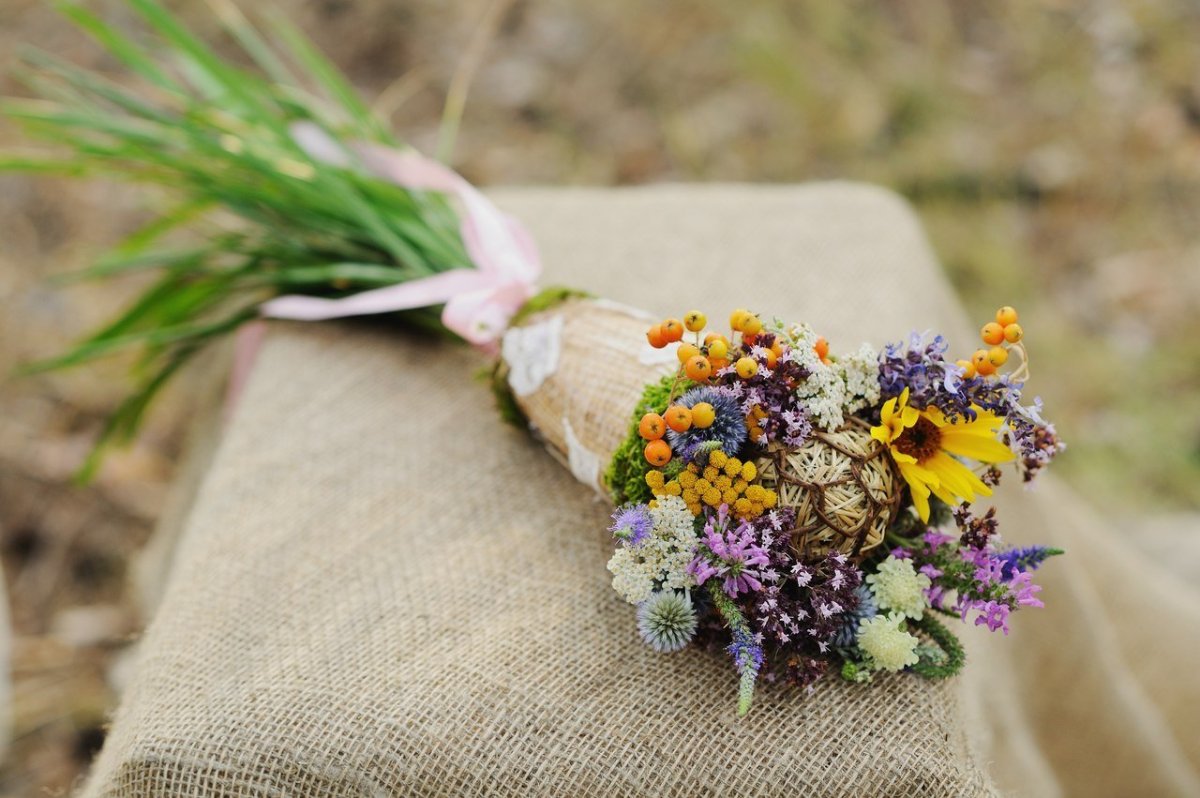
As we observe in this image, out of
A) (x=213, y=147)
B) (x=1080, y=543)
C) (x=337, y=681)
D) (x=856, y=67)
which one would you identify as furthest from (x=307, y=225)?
(x=856, y=67)

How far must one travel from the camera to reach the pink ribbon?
1111 mm

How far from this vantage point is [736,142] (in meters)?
2.86

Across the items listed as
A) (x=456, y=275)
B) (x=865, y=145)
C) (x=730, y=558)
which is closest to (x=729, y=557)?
(x=730, y=558)

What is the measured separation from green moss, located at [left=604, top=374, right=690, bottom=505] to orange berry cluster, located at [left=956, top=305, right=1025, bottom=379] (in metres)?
0.23

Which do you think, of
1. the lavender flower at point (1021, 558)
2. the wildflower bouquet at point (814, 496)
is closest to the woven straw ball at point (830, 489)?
the wildflower bouquet at point (814, 496)

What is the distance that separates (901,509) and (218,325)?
3.23ft

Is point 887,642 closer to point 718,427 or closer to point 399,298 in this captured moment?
point 718,427

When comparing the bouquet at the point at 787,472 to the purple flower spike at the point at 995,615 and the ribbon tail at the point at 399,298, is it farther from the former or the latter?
the ribbon tail at the point at 399,298

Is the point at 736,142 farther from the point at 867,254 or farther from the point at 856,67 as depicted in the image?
the point at 867,254

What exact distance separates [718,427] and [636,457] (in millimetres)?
89

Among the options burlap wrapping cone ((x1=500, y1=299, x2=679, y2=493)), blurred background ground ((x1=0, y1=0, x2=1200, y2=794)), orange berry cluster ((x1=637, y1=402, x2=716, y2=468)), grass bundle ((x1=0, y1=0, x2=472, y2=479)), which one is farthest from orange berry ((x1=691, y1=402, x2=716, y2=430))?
blurred background ground ((x1=0, y1=0, x2=1200, y2=794))

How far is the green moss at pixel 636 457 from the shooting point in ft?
2.69

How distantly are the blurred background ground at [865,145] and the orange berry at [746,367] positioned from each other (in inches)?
69.8

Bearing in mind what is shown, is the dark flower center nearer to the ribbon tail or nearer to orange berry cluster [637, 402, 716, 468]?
orange berry cluster [637, 402, 716, 468]
